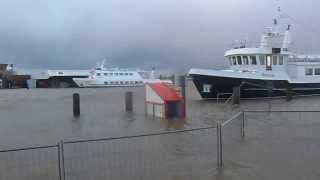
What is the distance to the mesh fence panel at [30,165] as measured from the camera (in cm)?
870

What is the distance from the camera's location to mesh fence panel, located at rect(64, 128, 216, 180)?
8.55m

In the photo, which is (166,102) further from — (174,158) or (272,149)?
(174,158)

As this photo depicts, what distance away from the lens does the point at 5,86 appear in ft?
385

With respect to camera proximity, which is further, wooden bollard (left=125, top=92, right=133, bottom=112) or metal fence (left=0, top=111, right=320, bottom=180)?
wooden bollard (left=125, top=92, right=133, bottom=112)

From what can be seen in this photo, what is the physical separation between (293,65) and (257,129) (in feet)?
91.7

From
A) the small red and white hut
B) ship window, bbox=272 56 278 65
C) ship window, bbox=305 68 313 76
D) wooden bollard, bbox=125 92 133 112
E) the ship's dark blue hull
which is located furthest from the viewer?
ship window, bbox=305 68 313 76

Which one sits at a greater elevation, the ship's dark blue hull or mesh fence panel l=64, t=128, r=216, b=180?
mesh fence panel l=64, t=128, r=216, b=180

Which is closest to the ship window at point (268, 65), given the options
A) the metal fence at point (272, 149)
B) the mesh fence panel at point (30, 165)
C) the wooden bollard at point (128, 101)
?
the wooden bollard at point (128, 101)

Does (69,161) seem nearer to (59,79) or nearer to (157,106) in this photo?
(157,106)

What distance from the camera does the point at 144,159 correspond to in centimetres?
983

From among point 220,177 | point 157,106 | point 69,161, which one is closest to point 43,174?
point 69,161

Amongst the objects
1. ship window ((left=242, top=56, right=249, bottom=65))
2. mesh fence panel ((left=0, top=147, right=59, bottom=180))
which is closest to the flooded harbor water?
mesh fence panel ((left=0, top=147, right=59, bottom=180))

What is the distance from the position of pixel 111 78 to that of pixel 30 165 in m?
94.3

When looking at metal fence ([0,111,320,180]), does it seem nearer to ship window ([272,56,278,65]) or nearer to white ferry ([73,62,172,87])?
ship window ([272,56,278,65])
